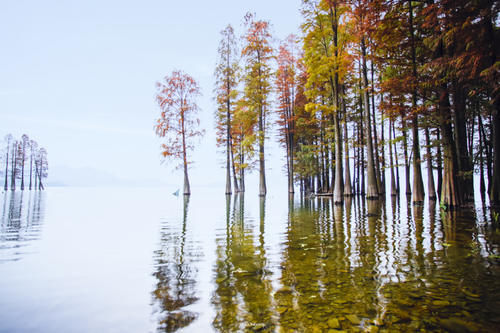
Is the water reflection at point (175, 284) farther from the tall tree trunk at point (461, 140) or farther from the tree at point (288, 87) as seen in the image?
the tree at point (288, 87)

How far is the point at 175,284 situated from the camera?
116 inches

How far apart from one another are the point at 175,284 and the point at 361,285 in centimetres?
208

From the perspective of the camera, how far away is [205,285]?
2889 millimetres

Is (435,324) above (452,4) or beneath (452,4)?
beneath

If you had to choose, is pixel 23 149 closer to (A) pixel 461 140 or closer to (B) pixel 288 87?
(B) pixel 288 87

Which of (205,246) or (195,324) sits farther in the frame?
(205,246)

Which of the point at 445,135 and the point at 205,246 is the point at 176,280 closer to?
the point at 205,246

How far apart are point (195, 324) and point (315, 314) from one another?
Answer: 3.29 feet

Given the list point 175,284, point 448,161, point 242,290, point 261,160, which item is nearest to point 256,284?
point 242,290

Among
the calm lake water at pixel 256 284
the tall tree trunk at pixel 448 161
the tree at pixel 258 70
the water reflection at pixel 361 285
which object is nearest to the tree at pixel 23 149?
the tree at pixel 258 70

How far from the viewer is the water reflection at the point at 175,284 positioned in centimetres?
214

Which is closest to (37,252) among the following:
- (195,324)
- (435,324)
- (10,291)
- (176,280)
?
(10,291)

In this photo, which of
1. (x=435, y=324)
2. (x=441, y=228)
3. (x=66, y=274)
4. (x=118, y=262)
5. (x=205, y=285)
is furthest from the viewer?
(x=441, y=228)

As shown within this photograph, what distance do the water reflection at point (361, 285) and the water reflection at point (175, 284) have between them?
0.94 ft
